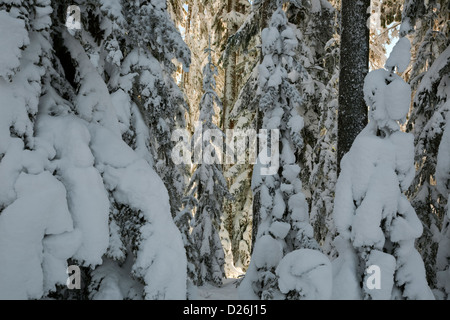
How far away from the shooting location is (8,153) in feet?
7.87

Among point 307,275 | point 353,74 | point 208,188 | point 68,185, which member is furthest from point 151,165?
point 208,188

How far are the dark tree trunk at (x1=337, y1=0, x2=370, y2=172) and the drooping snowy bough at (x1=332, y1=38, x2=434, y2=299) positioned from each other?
7.94 ft

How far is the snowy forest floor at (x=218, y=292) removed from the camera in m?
9.83

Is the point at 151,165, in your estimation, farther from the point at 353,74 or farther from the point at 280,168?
the point at 353,74

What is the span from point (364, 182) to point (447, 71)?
5103 millimetres

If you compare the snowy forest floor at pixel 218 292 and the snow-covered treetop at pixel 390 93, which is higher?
the snow-covered treetop at pixel 390 93

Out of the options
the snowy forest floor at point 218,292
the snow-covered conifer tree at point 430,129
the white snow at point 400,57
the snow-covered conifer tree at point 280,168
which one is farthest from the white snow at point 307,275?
the snowy forest floor at point 218,292

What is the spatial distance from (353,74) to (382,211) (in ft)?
11.4

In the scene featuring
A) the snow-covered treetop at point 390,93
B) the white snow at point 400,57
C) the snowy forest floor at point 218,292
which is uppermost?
the white snow at point 400,57

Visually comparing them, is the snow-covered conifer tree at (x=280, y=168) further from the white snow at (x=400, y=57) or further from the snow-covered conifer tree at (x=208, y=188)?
the snow-covered conifer tree at (x=208, y=188)

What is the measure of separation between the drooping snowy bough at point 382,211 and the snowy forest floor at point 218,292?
19.7ft
